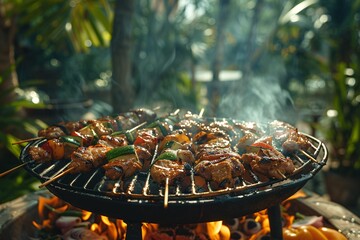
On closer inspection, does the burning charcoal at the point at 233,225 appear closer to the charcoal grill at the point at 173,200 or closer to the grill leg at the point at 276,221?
the grill leg at the point at 276,221

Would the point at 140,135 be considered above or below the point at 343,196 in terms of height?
above

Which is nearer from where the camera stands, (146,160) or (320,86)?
(146,160)

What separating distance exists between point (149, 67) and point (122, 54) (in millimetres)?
5364

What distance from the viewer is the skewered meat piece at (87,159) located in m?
2.24

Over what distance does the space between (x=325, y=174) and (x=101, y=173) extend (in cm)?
570

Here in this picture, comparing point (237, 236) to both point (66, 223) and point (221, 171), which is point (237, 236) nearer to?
point (221, 171)

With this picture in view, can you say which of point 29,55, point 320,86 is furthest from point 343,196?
point 320,86

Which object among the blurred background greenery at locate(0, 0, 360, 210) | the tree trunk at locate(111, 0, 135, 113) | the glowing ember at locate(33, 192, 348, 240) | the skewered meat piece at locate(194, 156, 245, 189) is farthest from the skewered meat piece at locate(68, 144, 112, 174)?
the tree trunk at locate(111, 0, 135, 113)

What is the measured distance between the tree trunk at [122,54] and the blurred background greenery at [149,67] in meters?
0.02

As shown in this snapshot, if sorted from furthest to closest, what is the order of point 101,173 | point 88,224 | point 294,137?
1. point 88,224
2. point 294,137
3. point 101,173

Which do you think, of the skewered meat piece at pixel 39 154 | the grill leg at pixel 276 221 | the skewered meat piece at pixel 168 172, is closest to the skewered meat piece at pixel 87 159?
the skewered meat piece at pixel 39 154

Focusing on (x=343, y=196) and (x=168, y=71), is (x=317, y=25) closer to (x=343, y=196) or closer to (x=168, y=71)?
(x=168, y=71)

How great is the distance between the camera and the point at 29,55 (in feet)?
30.1

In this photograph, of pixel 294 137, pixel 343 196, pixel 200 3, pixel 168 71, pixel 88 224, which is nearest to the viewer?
pixel 294 137
